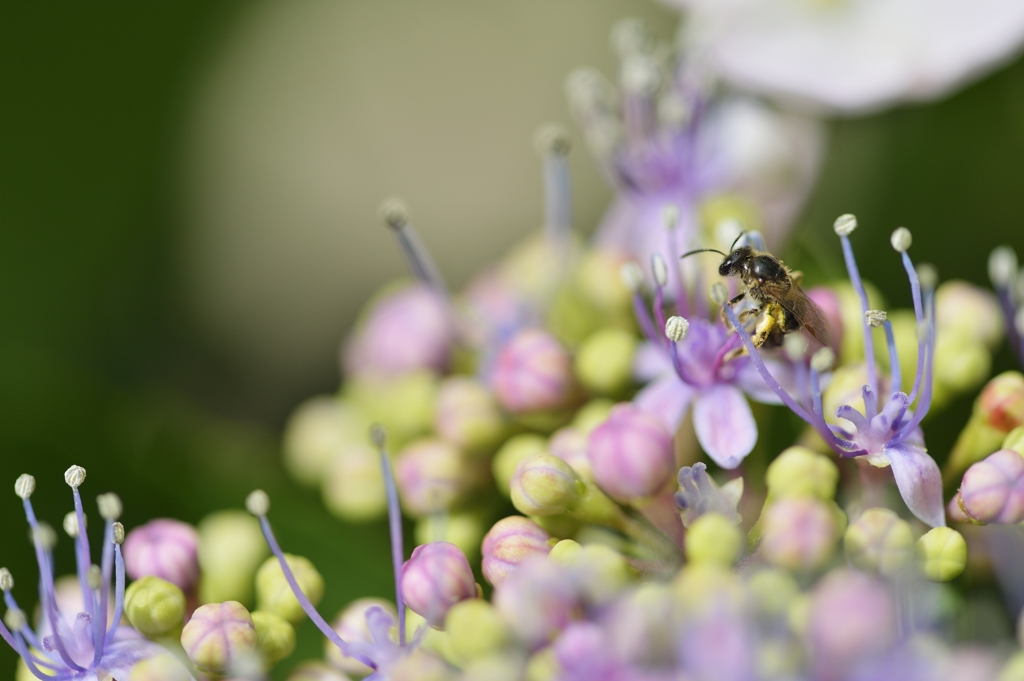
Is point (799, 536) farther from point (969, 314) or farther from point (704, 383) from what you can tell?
point (969, 314)

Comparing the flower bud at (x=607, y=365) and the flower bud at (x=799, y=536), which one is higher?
the flower bud at (x=607, y=365)

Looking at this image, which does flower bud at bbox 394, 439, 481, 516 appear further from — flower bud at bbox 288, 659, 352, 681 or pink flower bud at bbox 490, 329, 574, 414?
flower bud at bbox 288, 659, 352, 681

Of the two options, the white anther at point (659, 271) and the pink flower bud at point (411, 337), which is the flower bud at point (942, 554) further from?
the pink flower bud at point (411, 337)

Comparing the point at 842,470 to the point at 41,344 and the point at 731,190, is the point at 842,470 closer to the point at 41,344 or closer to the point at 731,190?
the point at 731,190

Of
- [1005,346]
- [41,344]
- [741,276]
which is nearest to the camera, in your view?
[741,276]

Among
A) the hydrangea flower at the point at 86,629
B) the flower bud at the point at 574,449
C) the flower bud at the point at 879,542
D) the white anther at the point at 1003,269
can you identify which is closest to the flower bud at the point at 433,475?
the flower bud at the point at 574,449

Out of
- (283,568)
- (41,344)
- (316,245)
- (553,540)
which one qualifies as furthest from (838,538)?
(316,245)
